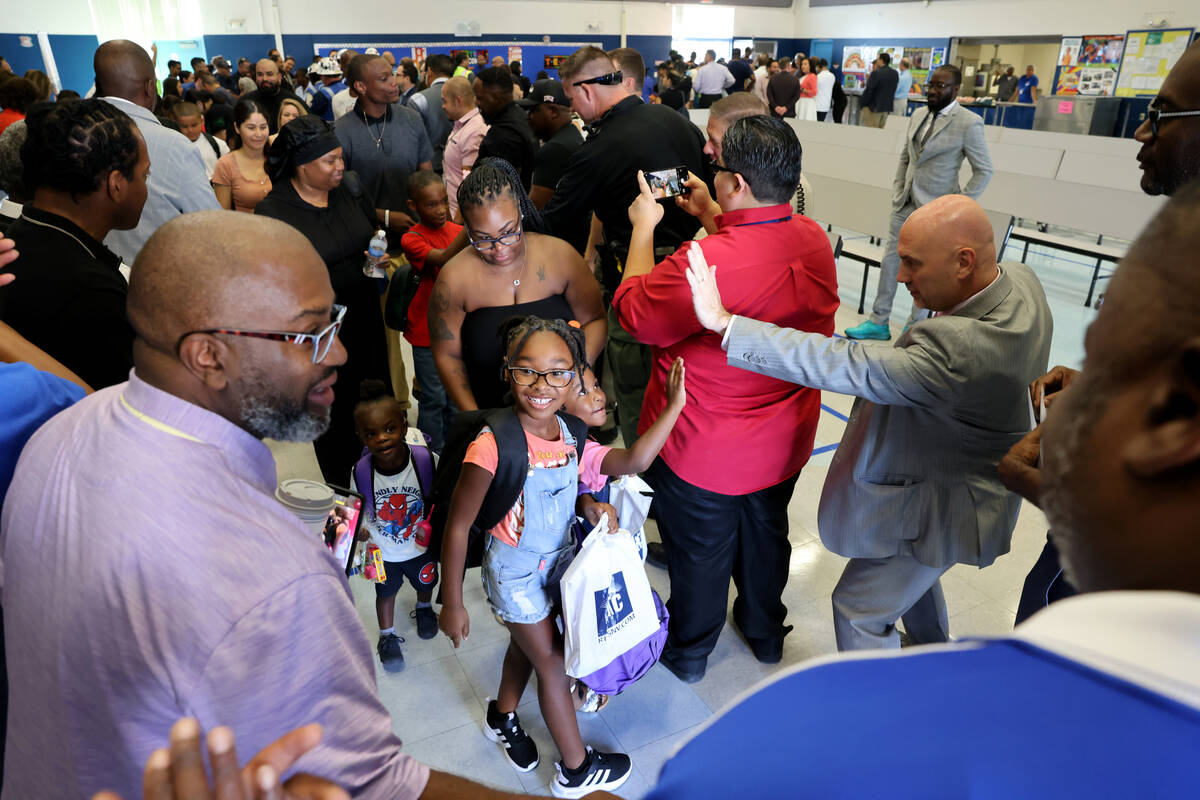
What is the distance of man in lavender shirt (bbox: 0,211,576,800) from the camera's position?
922mm

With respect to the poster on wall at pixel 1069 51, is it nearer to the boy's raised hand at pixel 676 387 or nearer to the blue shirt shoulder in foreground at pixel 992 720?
the boy's raised hand at pixel 676 387

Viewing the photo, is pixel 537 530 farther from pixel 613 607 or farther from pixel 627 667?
pixel 627 667

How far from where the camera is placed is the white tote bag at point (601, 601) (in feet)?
6.88

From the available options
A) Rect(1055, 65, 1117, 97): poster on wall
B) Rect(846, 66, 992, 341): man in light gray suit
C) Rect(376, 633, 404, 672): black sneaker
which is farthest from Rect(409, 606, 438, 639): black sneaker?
Rect(1055, 65, 1117, 97): poster on wall

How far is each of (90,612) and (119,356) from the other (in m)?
1.37

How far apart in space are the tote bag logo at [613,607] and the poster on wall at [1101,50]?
57.1 ft

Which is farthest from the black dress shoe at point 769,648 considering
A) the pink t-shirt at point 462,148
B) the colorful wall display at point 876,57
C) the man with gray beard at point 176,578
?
the colorful wall display at point 876,57

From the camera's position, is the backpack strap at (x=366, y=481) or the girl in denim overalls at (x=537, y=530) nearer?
the girl in denim overalls at (x=537, y=530)

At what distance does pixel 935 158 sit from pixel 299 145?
4.66 m

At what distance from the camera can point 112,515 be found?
0.96 meters

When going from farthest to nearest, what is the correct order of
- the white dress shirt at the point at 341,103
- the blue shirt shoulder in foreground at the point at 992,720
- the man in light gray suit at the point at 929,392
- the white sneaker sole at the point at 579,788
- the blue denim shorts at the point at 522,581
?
the white dress shirt at the point at 341,103
the white sneaker sole at the point at 579,788
the blue denim shorts at the point at 522,581
the man in light gray suit at the point at 929,392
the blue shirt shoulder in foreground at the point at 992,720

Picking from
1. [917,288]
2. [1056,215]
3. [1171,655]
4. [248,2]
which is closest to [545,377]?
[917,288]

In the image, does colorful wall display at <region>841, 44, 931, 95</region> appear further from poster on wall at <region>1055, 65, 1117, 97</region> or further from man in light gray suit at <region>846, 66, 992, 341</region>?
man in light gray suit at <region>846, 66, 992, 341</region>

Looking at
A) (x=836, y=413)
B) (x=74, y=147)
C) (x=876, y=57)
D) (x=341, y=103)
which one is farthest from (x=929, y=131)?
(x=876, y=57)
